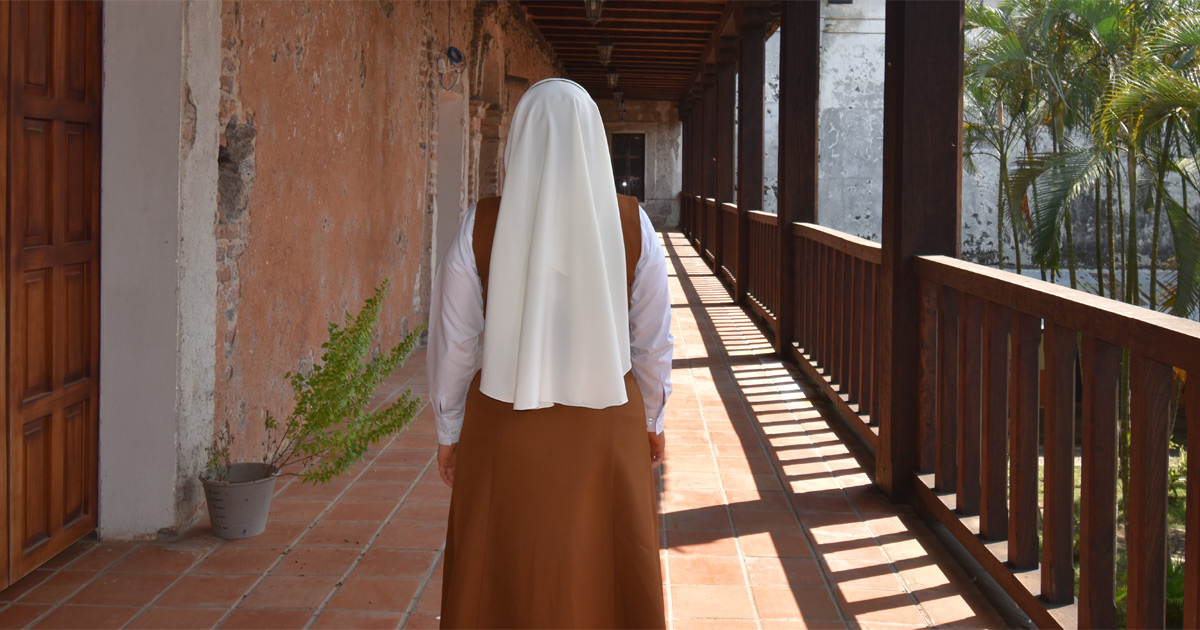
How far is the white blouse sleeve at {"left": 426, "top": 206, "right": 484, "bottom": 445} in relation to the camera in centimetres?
217

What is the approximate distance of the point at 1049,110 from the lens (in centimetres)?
1287

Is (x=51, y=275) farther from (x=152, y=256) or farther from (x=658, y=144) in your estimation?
(x=658, y=144)

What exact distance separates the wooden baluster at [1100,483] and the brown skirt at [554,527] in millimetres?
1026

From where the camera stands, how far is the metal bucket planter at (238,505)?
11.0ft

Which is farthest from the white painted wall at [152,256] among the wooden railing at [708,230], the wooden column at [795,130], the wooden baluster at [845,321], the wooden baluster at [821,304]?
the wooden railing at [708,230]

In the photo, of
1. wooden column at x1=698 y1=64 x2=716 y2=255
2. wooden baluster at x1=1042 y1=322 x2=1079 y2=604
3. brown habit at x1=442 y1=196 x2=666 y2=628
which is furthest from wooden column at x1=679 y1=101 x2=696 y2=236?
brown habit at x1=442 y1=196 x2=666 y2=628

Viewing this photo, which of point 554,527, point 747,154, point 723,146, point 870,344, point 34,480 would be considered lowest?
point 34,480

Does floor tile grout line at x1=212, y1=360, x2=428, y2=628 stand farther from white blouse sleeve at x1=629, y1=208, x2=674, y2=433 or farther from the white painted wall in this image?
white blouse sleeve at x1=629, y1=208, x2=674, y2=433

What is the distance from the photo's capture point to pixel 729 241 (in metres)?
11.9

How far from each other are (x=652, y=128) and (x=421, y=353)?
1786cm

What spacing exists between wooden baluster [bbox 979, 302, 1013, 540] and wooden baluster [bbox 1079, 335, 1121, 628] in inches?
26.7

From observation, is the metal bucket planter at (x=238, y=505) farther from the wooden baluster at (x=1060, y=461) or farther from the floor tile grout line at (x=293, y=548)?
the wooden baluster at (x=1060, y=461)

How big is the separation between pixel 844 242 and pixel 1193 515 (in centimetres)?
315

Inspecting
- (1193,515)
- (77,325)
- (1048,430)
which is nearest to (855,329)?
(1048,430)
